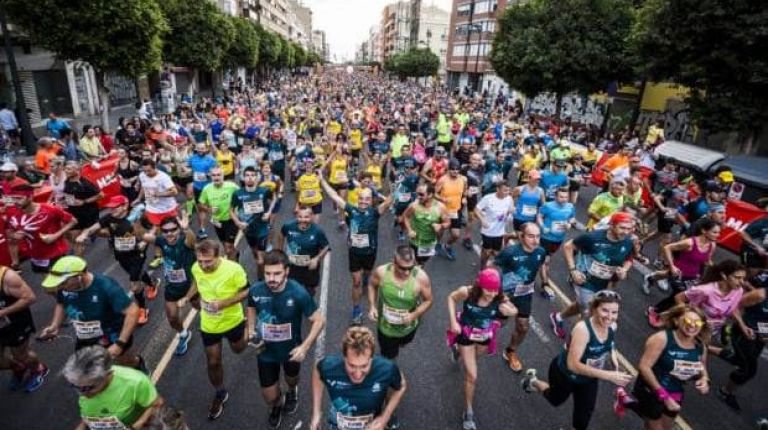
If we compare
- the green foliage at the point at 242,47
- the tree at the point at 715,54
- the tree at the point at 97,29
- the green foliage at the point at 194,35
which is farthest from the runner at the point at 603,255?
the green foliage at the point at 242,47

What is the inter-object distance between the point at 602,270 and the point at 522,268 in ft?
3.94

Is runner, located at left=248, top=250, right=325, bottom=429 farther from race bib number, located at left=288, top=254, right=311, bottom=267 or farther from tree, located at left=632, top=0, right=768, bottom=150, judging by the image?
tree, located at left=632, top=0, right=768, bottom=150

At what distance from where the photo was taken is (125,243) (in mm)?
6273

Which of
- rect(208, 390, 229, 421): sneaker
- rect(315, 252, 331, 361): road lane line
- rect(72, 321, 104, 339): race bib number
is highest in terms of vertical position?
rect(72, 321, 104, 339): race bib number

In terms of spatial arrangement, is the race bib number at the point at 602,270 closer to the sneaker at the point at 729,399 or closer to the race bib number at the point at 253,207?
the sneaker at the point at 729,399

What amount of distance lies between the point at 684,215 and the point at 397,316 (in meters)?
7.11

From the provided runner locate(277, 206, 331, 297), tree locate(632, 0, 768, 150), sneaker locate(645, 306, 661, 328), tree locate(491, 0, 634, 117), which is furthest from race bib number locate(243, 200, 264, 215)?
tree locate(491, 0, 634, 117)

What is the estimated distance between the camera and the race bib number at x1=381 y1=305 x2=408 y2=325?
466cm

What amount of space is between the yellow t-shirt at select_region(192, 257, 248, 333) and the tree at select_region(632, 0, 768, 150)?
53.8ft

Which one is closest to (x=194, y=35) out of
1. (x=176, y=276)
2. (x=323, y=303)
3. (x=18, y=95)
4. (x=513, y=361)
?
(x=18, y=95)

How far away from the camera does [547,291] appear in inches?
307

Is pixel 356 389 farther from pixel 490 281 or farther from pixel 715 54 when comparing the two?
pixel 715 54

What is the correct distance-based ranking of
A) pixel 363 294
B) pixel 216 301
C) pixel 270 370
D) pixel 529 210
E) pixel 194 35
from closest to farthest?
1. pixel 270 370
2. pixel 216 301
3. pixel 363 294
4. pixel 529 210
5. pixel 194 35

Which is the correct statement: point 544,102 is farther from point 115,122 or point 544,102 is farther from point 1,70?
point 1,70
